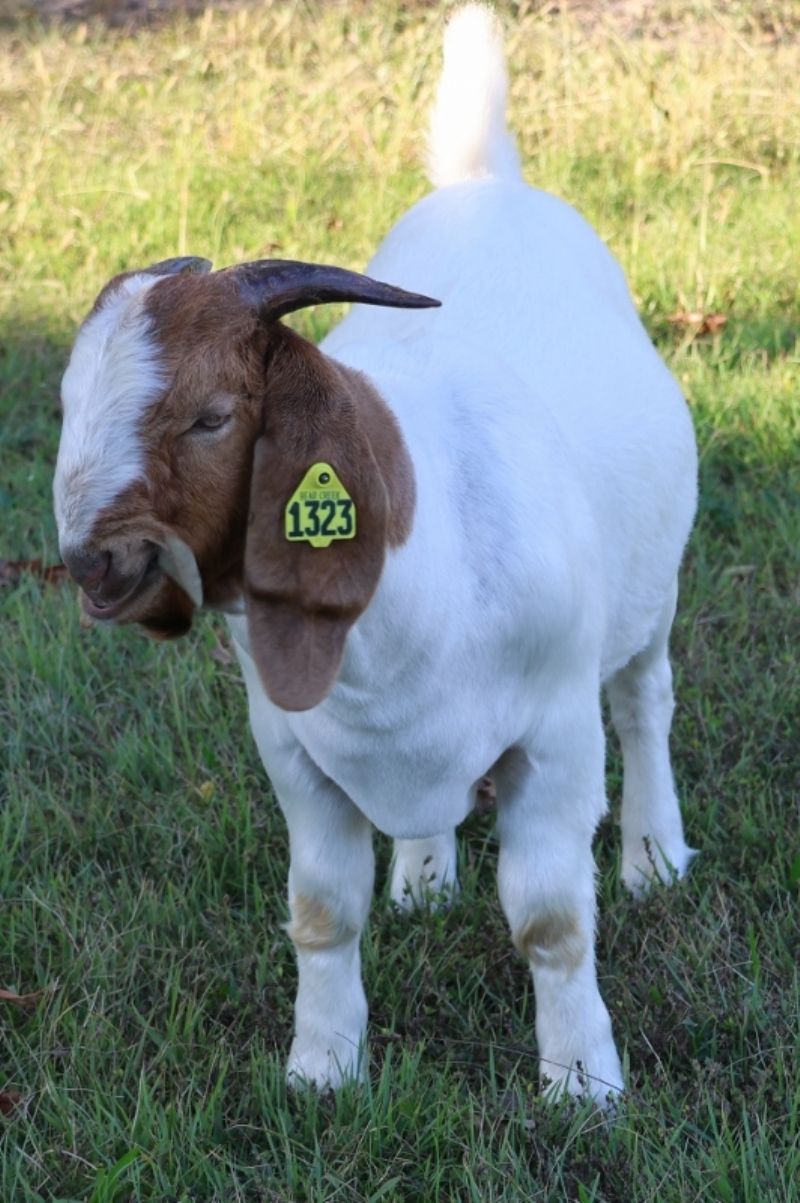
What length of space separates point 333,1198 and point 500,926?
80 centimetres

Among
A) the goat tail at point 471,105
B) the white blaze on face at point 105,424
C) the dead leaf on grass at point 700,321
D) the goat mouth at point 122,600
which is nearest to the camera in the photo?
the white blaze on face at point 105,424

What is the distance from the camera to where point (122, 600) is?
1973mm

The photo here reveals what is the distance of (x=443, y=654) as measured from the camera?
2215 mm

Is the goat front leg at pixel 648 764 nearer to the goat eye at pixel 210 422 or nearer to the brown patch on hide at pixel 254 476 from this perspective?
the brown patch on hide at pixel 254 476

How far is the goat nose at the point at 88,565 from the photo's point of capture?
1.88 m

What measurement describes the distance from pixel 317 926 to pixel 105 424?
3.86ft

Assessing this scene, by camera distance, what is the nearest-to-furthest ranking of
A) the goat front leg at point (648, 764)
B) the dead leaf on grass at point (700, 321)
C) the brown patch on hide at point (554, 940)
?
the brown patch on hide at point (554, 940)
the goat front leg at point (648, 764)
the dead leaf on grass at point (700, 321)

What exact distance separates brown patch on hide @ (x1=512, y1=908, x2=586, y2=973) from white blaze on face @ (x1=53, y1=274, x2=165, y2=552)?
1.15 metres

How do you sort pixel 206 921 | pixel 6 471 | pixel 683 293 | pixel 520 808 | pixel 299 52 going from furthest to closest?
1. pixel 299 52
2. pixel 683 293
3. pixel 6 471
4. pixel 206 921
5. pixel 520 808

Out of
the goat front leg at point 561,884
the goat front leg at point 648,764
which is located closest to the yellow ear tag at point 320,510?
the goat front leg at point 561,884

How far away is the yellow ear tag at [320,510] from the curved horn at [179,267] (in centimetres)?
34

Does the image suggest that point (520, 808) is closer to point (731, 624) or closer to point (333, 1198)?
point (333, 1198)

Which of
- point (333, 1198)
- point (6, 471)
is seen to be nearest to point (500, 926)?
point (333, 1198)

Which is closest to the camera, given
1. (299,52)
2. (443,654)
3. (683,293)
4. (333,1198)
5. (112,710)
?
(443,654)
